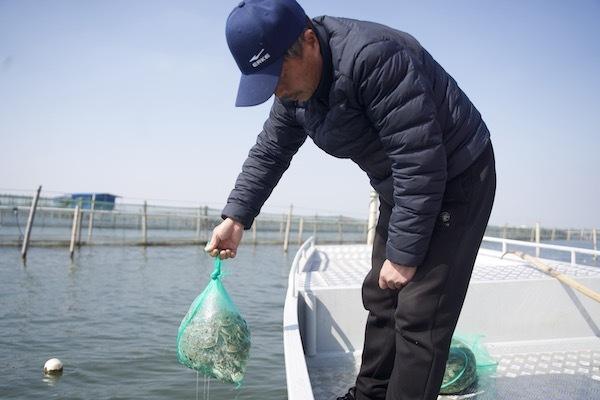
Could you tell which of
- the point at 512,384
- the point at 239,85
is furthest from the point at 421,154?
the point at 512,384

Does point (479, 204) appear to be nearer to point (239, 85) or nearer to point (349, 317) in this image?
point (239, 85)

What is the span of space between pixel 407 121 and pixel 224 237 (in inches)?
42.1

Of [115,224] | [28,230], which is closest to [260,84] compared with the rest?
[28,230]

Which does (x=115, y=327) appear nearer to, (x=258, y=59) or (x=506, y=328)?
(x=506, y=328)

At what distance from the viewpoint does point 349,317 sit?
11.2ft

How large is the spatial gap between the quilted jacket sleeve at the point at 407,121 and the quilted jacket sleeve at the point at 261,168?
672mm

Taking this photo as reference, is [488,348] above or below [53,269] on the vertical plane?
above

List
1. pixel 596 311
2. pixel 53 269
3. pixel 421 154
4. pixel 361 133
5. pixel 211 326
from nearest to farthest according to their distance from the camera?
pixel 421 154 < pixel 361 133 < pixel 211 326 < pixel 596 311 < pixel 53 269

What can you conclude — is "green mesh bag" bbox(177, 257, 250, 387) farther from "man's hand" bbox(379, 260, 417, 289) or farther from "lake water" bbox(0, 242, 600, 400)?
"lake water" bbox(0, 242, 600, 400)

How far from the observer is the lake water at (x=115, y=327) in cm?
473

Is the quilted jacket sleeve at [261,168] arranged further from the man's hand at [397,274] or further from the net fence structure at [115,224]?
the net fence structure at [115,224]

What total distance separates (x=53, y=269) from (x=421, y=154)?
13.6m

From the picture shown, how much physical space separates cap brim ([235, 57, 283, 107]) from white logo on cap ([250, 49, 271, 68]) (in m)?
0.02

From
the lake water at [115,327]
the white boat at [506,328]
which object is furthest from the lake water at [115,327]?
the white boat at [506,328]
